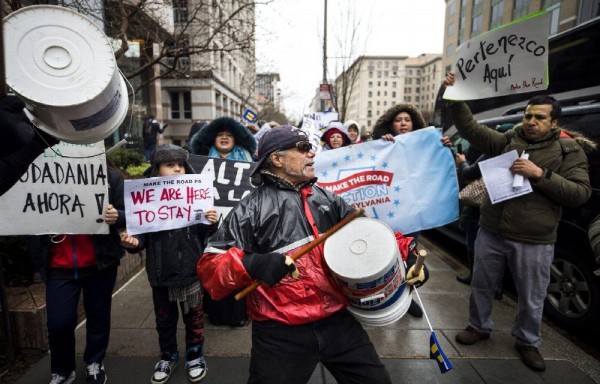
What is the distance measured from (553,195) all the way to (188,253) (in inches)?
112

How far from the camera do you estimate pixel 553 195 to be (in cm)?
263

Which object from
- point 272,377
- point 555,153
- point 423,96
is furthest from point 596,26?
point 423,96

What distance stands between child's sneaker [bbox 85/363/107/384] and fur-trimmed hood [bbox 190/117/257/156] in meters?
2.13

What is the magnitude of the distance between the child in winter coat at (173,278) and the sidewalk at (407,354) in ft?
0.49

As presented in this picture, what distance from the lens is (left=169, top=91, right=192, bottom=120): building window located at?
26312 millimetres

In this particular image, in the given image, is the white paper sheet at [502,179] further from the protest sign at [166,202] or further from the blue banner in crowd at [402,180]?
the protest sign at [166,202]

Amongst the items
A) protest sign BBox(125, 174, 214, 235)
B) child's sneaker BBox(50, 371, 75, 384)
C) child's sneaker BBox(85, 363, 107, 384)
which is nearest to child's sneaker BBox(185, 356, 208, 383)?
child's sneaker BBox(85, 363, 107, 384)

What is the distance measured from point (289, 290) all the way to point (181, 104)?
27.2 m

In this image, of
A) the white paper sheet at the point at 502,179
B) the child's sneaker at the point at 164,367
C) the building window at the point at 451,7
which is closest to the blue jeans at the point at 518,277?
the white paper sheet at the point at 502,179

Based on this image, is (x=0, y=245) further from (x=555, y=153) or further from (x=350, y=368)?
(x=555, y=153)

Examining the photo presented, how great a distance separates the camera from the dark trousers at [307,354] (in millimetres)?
1691

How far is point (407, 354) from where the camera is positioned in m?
3.05

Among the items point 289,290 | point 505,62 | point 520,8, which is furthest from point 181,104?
point 520,8

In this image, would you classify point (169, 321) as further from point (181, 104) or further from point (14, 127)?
point (181, 104)
